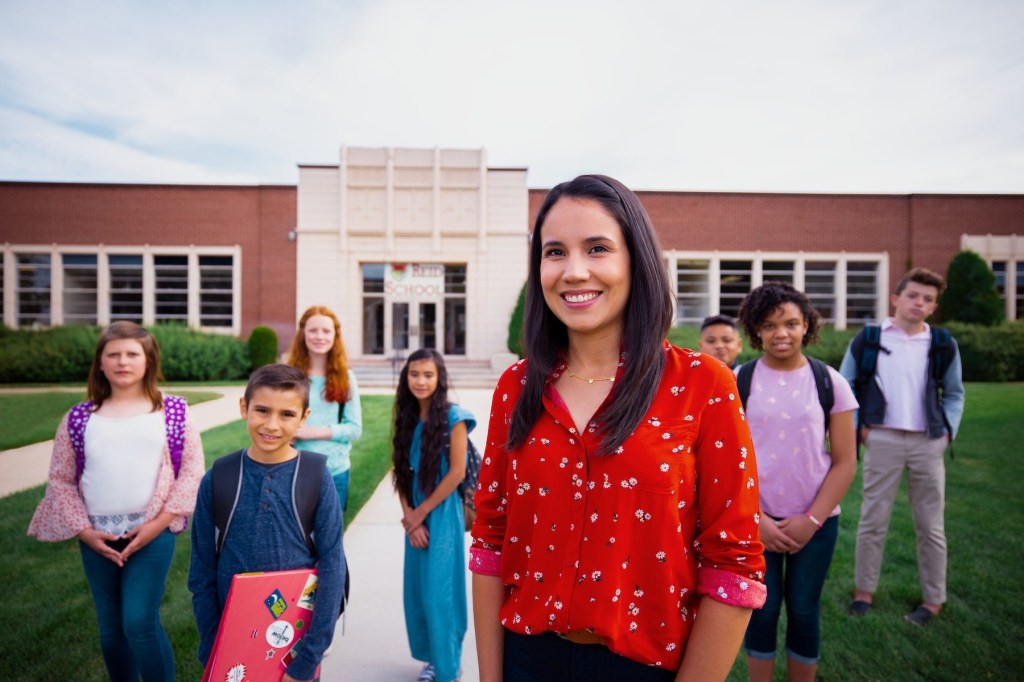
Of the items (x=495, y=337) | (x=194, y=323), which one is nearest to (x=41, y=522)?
(x=495, y=337)

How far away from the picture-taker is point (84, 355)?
19234 millimetres

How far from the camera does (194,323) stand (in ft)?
78.8

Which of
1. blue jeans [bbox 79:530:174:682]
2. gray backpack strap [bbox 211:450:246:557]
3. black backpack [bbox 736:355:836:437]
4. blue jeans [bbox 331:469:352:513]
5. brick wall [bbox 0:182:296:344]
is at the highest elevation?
brick wall [bbox 0:182:296:344]

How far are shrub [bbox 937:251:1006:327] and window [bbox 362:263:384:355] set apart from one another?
21771mm

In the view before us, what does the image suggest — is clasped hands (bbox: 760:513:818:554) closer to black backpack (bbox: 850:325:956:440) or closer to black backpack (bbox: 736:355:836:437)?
black backpack (bbox: 736:355:836:437)

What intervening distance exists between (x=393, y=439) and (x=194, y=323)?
951 inches

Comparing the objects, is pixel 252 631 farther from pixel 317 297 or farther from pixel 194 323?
pixel 194 323

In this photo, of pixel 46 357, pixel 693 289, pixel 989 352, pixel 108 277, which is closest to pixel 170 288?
pixel 108 277

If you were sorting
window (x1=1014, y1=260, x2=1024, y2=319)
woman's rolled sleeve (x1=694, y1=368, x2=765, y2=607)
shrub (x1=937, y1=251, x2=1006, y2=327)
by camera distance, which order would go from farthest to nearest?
window (x1=1014, y1=260, x2=1024, y2=319) < shrub (x1=937, y1=251, x2=1006, y2=327) < woman's rolled sleeve (x1=694, y1=368, x2=765, y2=607)

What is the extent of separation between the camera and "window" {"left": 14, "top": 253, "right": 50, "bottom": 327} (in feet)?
78.6

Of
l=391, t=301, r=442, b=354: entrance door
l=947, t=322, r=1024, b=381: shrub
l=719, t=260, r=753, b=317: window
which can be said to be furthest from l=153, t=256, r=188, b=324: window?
l=947, t=322, r=1024, b=381: shrub

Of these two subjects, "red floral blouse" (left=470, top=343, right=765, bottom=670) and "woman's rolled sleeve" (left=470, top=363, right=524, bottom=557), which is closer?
"red floral blouse" (left=470, top=343, right=765, bottom=670)

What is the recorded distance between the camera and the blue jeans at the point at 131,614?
102 inches

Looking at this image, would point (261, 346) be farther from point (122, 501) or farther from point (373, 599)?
point (122, 501)
